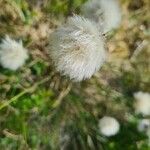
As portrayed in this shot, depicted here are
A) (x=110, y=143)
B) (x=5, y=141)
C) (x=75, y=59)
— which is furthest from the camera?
(x=110, y=143)

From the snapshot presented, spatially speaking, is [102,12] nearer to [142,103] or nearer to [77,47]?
[77,47]

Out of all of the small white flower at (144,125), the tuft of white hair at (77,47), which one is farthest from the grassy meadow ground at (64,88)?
the tuft of white hair at (77,47)

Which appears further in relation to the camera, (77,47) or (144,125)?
(144,125)

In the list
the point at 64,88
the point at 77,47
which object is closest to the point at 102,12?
the point at 77,47

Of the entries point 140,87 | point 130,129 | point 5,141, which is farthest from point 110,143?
point 5,141

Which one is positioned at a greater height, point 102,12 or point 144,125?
point 102,12

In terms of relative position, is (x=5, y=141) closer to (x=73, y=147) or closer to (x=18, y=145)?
(x=18, y=145)
